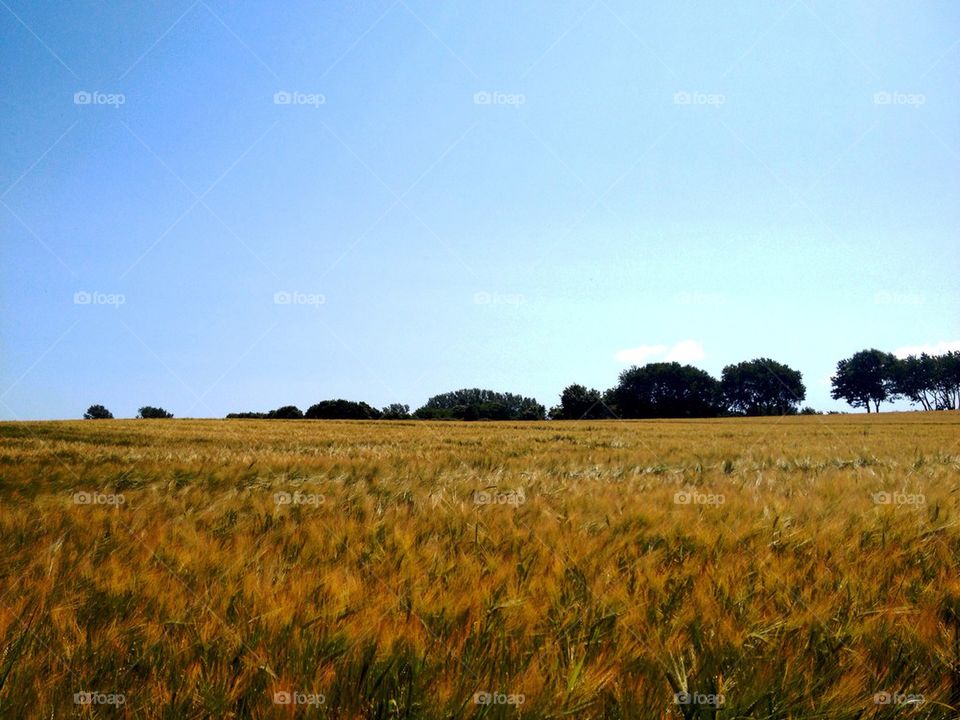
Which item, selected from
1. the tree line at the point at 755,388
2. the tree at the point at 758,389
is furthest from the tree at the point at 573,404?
the tree at the point at 758,389

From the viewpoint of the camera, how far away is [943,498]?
5.02 meters

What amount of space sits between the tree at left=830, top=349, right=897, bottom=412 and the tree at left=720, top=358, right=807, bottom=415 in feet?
23.6
